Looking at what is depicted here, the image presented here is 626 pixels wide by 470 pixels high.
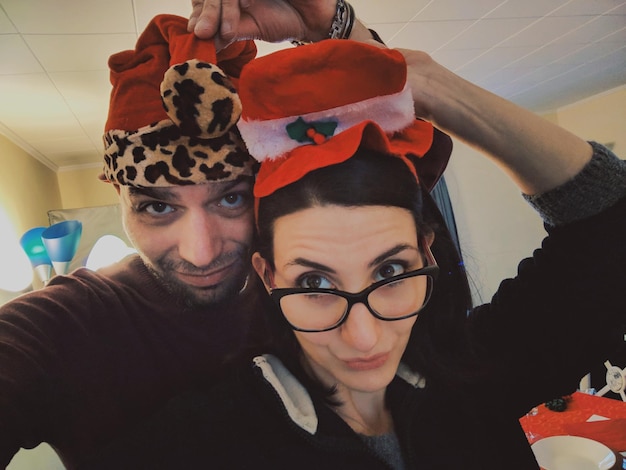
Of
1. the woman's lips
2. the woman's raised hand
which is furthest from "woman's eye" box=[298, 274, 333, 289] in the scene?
the woman's raised hand

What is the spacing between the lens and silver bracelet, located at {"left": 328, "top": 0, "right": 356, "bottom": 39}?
1.81 ft

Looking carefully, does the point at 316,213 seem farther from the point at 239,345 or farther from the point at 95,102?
the point at 95,102

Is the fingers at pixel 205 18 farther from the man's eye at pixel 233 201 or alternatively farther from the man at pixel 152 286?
the man's eye at pixel 233 201

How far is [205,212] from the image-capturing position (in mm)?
479

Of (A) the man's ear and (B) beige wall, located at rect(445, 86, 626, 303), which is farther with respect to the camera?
(B) beige wall, located at rect(445, 86, 626, 303)

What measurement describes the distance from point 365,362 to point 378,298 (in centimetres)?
8

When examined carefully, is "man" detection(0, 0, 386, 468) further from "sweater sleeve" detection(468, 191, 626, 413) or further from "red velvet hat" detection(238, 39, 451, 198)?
"sweater sleeve" detection(468, 191, 626, 413)

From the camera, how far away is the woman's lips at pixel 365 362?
0.50m

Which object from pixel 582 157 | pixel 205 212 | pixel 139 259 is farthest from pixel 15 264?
pixel 582 157

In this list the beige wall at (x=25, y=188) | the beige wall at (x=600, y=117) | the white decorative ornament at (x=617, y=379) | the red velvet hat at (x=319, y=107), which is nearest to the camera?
the red velvet hat at (x=319, y=107)

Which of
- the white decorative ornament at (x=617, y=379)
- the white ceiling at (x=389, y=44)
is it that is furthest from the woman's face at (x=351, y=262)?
the white decorative ornament at (x=617, y=379)

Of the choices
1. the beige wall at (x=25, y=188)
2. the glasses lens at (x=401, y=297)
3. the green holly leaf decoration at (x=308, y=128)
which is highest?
the beige wall at (x=25, y=188)

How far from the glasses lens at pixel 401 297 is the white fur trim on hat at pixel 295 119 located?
18 cm

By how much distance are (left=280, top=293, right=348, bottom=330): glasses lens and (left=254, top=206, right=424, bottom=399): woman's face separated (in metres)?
0.01
